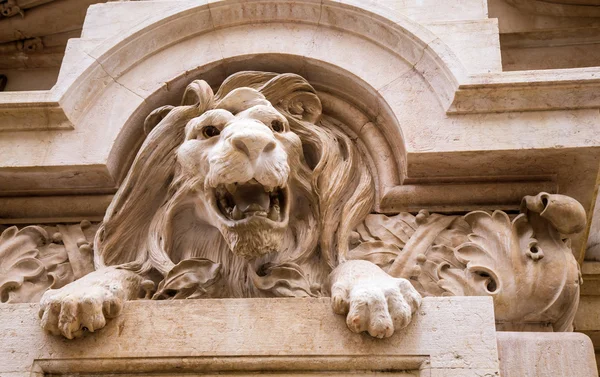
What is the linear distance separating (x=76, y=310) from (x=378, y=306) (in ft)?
3.53

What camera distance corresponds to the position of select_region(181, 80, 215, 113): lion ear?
11.5ft

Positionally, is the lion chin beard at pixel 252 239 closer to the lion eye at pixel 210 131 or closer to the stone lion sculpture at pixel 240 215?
the stone lion sculpture at pixel 240 215

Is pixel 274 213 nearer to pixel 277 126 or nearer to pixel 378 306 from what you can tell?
pixel 277 126

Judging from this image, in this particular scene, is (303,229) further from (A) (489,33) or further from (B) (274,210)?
(A) (489,33)

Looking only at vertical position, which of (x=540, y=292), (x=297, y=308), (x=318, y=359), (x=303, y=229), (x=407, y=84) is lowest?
(x=318, y=359)

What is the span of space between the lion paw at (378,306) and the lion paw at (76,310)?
847mm

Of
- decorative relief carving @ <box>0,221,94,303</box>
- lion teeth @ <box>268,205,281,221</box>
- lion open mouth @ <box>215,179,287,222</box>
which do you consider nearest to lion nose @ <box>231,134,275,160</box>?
lion open mouth @ <box>215,179,287,222</box>

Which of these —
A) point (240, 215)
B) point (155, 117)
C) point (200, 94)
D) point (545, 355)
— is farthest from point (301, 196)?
point (545, 355)

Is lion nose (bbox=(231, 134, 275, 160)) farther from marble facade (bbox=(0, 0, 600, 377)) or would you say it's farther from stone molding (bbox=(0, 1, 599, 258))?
stone molding (bbox=(0, 1, 599, 258))

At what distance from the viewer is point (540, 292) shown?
10.3 ft

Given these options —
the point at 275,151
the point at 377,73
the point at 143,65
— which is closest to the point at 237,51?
the point at 143,65

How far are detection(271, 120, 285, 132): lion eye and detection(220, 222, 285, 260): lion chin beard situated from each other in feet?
1.62

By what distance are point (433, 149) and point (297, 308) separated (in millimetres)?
962

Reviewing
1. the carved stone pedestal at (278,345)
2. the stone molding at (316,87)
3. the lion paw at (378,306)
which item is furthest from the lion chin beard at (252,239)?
the stone molding at (316,87)
